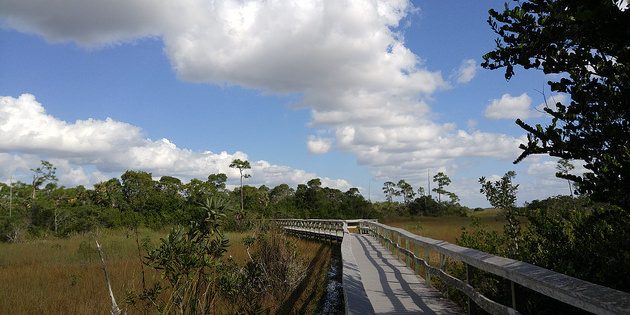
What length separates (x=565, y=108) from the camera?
350 centimetres

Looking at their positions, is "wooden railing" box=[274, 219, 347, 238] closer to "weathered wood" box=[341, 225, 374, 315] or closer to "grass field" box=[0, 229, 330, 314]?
"grass field" box=[0, 229, 330, 314]

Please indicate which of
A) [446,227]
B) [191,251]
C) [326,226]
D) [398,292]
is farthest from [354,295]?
[446,227]

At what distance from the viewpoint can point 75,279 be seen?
1741cm

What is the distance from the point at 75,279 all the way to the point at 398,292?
1430 cm

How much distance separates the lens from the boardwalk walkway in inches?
241

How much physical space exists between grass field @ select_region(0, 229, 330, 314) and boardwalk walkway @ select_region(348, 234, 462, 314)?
9.16ft

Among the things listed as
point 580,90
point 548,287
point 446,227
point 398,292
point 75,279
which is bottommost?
point 75,279

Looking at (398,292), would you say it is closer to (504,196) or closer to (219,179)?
(504,196)

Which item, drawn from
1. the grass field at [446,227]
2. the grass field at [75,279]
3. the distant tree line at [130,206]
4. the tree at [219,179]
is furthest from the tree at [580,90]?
the tree at [219,179]

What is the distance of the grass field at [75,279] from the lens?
12703 millimetres

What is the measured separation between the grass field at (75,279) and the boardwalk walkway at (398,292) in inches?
110

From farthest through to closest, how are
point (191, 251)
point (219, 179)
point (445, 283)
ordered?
point (219, 179) → point (445, 283) → point (191, 251)

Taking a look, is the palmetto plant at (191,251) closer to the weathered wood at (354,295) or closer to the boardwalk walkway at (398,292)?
the weathered wood at (354,295)

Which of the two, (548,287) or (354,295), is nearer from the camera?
(548,287)
